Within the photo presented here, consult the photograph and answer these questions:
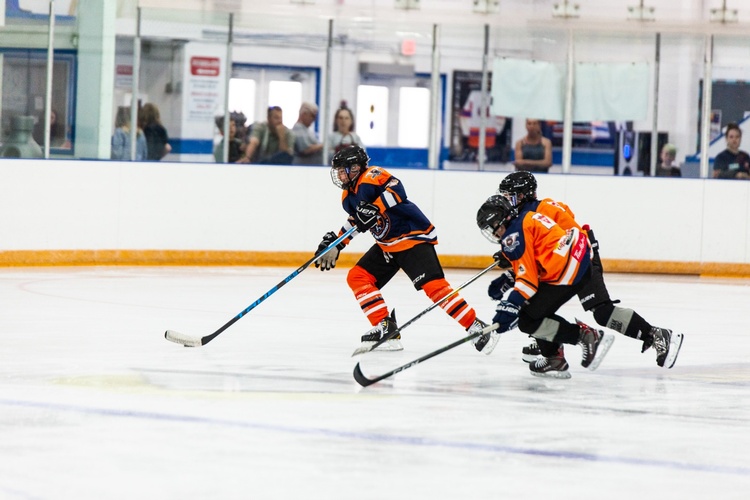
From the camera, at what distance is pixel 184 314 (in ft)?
21.2

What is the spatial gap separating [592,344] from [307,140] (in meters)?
5.61

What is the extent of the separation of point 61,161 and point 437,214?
2.92 meters

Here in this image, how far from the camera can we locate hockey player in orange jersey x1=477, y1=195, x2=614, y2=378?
4.47 meters

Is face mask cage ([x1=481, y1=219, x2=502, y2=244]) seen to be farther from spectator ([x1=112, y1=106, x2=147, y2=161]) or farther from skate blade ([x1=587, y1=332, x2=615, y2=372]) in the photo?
spectator ([x1=112, y1=106, x2=147, y2=161])

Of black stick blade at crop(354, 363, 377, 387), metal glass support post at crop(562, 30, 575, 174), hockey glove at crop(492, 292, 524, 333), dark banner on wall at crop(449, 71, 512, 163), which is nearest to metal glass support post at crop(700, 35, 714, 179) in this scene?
metal glass support post at crop(562, 30, 575, 174)

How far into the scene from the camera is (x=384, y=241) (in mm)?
5441

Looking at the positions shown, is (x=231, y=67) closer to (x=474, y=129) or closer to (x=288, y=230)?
(x=288, y=230)

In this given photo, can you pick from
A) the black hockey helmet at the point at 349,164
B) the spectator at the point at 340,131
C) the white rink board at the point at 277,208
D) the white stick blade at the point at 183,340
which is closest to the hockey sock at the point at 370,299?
the black hockey helmet at the point at 349,164

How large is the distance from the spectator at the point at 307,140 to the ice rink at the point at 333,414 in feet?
10.9

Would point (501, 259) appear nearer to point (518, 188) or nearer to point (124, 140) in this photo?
point (518, 188)

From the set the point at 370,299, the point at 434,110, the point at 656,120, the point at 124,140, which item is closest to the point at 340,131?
the point at 434,110

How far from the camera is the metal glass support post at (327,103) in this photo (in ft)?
32.4

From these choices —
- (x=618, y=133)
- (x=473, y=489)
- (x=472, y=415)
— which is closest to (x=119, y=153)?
(x=618, y=133)

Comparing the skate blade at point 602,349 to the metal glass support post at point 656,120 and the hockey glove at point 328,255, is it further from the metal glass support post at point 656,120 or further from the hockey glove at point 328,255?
the metal glass support post at point 656,120
